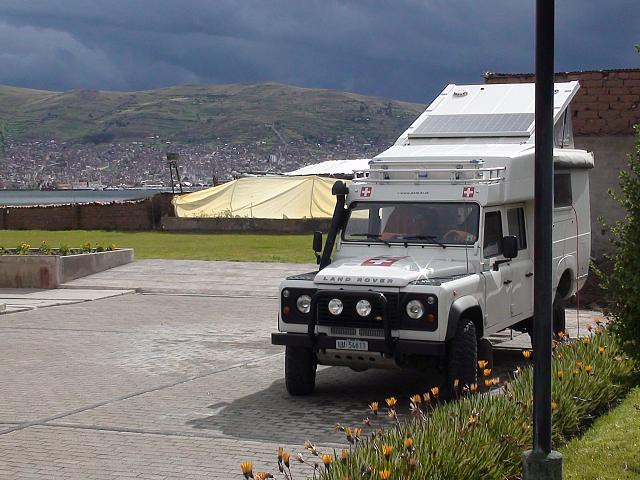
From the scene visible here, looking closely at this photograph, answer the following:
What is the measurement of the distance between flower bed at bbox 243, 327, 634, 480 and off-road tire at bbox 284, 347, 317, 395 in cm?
112

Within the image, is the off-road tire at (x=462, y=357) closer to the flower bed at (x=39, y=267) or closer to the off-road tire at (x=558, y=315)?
the off-road tire at (x=558, y=315)

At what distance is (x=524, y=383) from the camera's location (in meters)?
9.27

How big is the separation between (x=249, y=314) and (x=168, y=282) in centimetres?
554

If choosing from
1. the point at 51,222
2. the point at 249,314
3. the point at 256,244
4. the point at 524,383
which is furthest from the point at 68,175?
the point at 524,383

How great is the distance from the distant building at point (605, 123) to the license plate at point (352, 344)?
11.0 meters

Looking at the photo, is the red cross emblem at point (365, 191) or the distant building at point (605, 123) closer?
the red cross emblem at point (365, 191)

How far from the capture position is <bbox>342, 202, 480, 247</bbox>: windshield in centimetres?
1174

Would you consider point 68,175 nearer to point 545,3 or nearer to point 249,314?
point 249,314

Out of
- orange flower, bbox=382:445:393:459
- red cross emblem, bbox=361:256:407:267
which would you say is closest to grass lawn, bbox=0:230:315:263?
red cross emblem, bbox=361:256:407:267

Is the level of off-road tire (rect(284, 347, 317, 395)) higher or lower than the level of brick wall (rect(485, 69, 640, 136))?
lower

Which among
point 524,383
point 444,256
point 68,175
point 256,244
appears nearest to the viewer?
point 524,383

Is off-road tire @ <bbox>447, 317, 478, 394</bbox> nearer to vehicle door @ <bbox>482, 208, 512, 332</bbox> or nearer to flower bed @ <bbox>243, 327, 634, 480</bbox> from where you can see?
flower bed @ <bbox>243, 327, 634, 480</bbox>

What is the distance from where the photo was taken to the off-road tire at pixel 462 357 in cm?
1052

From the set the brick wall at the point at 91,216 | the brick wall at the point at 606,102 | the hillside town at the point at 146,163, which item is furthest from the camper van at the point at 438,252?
the hillside town at the point at 146,163
